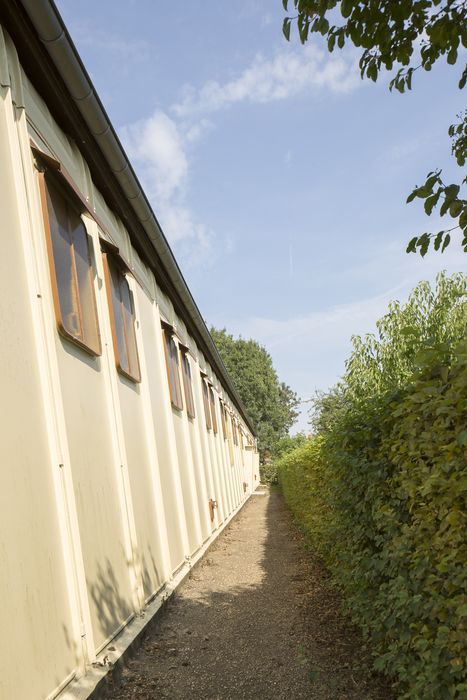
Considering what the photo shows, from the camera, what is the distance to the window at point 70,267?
185 inches

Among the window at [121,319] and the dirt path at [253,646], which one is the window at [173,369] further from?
the dirt path at [253,646]

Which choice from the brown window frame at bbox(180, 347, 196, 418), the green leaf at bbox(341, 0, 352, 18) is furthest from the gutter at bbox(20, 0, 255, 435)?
the brown window frame at bbox(180, 347, 196, 418)

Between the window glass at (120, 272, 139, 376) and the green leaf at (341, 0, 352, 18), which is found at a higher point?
the green leaf at (341, 0, 352, 18)

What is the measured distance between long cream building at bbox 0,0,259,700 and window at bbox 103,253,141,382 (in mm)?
35

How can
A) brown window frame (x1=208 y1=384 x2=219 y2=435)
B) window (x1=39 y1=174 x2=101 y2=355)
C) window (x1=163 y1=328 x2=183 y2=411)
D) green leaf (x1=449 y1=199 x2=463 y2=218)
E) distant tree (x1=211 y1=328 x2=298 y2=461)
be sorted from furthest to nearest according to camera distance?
distant tree (x1=211 y1=328 x2=298 y2=461) < brown window frame (x1=208 y1=384 x2=219 y2=435) < window (x1=163 y1=328 x2=183 y2=411) < window (x1=39 y1=174 x2=101 y2=355) < green leaf (x1=449 y1=199 x2=463 y2=218)

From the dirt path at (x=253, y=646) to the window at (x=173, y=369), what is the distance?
2872 mm

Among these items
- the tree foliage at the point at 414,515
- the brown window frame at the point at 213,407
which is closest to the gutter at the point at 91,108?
the tree foliage at the point at 414,515

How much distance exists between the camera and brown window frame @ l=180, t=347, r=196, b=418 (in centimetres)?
1208

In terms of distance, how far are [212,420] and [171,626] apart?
10743 millimetres

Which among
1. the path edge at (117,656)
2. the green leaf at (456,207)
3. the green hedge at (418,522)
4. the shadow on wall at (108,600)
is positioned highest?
the green leaf at (456,207)

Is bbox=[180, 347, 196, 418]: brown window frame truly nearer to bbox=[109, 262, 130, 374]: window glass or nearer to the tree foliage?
bbox=[109, 262, 130, 374]: window glass

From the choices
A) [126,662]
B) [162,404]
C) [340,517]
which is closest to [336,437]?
[340,517]

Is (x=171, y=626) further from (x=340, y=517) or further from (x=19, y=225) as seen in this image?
(x=19, y=225)

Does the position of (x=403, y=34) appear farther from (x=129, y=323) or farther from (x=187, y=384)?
(x=187, y=384)
